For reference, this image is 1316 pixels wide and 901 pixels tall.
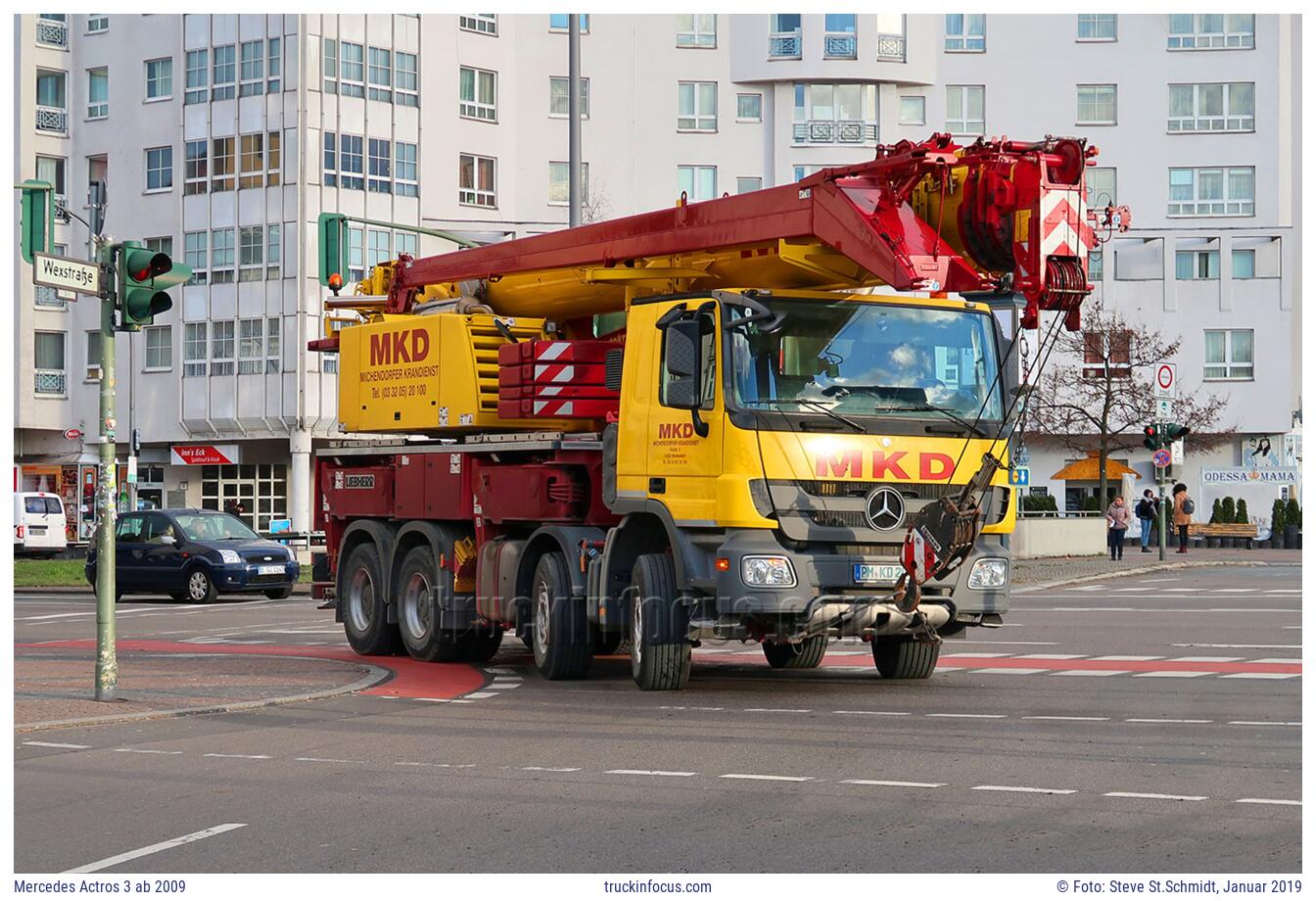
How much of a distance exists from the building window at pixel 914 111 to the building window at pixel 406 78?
17.7 meters

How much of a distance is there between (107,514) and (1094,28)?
60.7 metres

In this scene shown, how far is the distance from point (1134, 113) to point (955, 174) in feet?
191

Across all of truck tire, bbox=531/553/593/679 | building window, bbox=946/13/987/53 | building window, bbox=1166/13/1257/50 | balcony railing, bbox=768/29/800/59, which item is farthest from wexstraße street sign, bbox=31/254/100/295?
building window, bbox=1166/13/1257/50

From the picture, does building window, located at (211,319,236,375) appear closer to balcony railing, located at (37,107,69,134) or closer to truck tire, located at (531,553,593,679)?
balcony railing, located at (37,107,69,134)

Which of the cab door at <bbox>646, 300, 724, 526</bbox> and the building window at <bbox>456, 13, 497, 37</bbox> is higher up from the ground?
the building window at <bbox>456, 13, 497, 37</bbox>

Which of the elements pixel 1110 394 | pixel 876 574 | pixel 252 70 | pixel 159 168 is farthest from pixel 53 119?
pixel 876 574

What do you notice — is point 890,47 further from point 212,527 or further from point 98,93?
point 212,527

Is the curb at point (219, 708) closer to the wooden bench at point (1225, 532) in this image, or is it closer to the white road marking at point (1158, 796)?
the white road marking at point (1158, 796)

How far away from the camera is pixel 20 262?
67688mm

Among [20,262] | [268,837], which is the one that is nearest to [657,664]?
[268,837]

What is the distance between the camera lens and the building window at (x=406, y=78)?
2448 inches

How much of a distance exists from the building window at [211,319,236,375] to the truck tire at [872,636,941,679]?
48.1 meters

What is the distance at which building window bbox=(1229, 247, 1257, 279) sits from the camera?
69.6 m

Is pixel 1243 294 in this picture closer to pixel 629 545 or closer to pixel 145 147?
pixel 145 147
